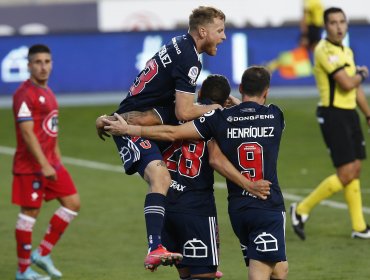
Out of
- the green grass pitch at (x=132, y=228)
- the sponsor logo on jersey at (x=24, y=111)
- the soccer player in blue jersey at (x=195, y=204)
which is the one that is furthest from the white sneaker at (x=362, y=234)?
the soccer player in blue jersey at (x=195, y=204)

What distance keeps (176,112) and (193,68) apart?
1.22 feet

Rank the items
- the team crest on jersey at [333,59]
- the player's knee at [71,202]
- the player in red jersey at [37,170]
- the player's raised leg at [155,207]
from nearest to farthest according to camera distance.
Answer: the player's raised leg at [155,207] < the player in red jersey at [37,170] < the player's knee at [71,202] < the team crest on jersey at [333,59]

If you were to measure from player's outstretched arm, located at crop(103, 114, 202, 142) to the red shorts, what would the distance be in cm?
282

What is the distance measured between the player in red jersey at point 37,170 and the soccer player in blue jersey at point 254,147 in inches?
124

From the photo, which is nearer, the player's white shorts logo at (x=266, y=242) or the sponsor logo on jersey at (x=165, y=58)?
the player's white shorts logo at (x=266, y=242)

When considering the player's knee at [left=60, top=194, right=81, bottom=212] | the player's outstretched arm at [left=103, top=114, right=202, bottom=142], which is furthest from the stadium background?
the player's outstretched arm at [left=103, top=114, right=202, bottom=142]

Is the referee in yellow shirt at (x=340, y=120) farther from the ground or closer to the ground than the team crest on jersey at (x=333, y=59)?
closer to the ground

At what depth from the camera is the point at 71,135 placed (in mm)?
23266

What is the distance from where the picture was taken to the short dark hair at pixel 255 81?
8938 millimetres

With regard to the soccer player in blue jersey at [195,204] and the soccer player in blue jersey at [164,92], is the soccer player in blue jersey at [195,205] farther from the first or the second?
the soccer player in blue jersey at [164,92]

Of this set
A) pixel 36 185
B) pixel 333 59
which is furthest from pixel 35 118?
pixel 333 59

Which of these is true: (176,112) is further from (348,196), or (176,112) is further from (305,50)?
(305,50)

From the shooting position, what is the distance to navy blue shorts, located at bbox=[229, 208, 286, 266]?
29.2ft

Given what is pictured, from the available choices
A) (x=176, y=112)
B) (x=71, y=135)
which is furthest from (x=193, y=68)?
(x=71, y=135)
